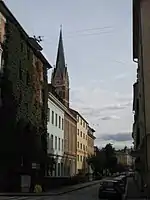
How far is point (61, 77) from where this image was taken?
106 metres

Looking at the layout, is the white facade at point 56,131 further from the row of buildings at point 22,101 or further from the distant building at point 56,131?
the row of buildings at point 22,101

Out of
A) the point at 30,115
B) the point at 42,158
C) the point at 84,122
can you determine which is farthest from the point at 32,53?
the point at 84,122

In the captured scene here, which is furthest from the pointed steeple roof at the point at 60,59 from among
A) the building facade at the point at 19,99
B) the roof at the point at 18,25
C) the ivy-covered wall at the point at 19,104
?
the ivy-covered wall at the point at 19,104

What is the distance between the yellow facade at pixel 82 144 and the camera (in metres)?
97.8

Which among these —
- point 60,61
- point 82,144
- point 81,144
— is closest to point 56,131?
point 81,144

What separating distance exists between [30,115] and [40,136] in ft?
17.6

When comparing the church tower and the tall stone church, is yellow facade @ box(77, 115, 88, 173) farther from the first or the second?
the church tower

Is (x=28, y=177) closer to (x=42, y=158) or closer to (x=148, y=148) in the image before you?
(x=42, y=158)

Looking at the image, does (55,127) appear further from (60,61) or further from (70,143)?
(60,61)

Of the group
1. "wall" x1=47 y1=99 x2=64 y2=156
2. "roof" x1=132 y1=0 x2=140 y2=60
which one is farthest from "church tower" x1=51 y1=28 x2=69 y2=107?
"roof" x1=132 y1=0 x2=140 y2=60

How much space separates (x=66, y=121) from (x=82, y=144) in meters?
27.0

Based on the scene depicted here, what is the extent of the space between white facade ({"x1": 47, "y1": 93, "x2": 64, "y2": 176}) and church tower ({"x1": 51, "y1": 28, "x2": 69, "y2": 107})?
31.8m

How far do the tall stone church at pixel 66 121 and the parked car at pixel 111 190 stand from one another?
145ft

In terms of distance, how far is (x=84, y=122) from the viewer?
108375 mm
